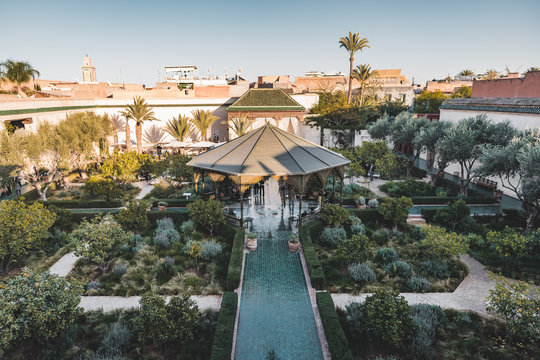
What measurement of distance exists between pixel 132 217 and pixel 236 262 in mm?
6106

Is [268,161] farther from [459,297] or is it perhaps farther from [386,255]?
[459,297]

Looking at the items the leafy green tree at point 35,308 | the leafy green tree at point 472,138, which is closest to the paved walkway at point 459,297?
the leafy green tree at point 35,308

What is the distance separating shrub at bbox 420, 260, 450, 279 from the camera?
1134cm

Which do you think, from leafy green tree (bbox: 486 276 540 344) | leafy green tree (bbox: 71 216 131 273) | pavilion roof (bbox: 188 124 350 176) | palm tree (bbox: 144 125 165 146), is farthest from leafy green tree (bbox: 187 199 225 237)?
palm tree (bbox: 144 125 165 146)

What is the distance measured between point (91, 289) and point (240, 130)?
21.2 m

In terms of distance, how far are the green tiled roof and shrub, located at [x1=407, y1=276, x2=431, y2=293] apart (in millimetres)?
24479

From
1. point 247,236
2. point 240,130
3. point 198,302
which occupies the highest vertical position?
point 240,130

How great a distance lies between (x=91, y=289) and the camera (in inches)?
412

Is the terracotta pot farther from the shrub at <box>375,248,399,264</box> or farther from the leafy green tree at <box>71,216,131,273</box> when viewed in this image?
the leafy green tree at <box>71,216,131,273</box>

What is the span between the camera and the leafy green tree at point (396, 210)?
587 inches

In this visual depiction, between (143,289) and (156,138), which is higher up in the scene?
(156,138)

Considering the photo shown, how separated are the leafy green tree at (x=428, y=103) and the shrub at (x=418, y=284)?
40966mm

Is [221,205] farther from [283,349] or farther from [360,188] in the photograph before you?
[360,188]

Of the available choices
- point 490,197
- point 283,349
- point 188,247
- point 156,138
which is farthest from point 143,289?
point 156,138
